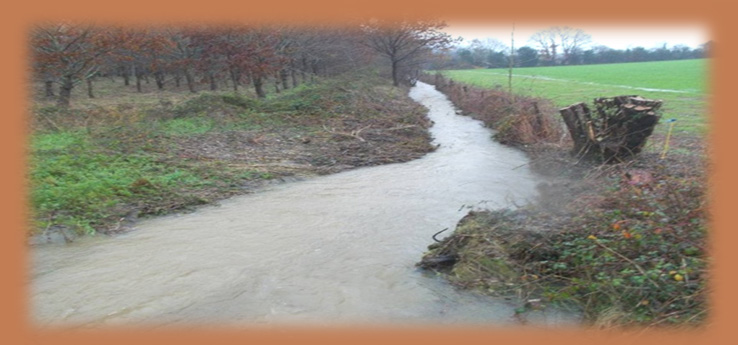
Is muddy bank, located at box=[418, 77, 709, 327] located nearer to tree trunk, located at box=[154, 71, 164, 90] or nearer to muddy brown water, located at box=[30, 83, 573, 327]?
muddy brown water, located at box=[30, 83, 573, 327]

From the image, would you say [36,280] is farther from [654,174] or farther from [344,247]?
[654,174]

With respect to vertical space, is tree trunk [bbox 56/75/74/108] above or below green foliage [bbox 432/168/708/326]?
above

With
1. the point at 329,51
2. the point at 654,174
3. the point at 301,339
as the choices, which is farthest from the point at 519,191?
the point at 329,51

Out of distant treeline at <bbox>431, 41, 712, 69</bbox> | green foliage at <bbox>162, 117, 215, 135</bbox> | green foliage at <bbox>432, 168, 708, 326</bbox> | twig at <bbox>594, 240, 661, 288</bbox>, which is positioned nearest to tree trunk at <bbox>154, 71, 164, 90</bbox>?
green foliage at <bbox>162, 117, 215, 135</bbox>

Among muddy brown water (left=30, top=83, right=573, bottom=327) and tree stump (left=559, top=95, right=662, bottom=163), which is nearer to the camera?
muddy brown water (left=30, top=83, right=573, bottom=327)

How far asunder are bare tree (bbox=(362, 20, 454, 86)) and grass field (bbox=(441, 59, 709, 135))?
3.95 meters

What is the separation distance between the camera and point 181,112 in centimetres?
1927

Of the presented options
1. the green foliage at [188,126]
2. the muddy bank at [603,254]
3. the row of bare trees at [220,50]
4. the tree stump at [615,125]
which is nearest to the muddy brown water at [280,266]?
the muddy bank at [603,254]

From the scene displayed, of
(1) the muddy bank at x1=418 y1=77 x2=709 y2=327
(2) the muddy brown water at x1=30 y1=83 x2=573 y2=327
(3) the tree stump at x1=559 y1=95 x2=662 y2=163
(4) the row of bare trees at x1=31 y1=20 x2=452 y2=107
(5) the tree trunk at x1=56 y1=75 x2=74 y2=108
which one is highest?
(4) the row of bare trees at x1=31 y1=20 x2=452 y2=107

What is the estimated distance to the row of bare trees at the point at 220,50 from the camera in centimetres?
1942

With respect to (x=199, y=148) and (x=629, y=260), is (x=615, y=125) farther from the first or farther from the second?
(x=199, y=148)

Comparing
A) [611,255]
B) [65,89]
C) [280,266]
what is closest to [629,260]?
[611,255]

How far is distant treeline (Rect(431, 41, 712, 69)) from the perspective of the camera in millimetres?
32406

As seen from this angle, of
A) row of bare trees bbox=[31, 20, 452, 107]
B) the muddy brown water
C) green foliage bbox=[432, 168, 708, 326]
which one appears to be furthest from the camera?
row of bare trees bbox=[31, 20, 452, 107]
